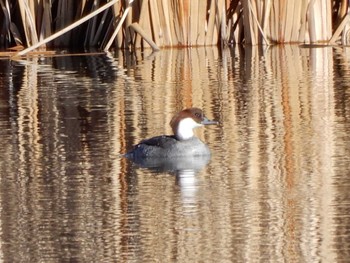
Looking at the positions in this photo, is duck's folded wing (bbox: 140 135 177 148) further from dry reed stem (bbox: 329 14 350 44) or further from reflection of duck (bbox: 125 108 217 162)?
dry reed stem (bbox: 329 14 350 44)

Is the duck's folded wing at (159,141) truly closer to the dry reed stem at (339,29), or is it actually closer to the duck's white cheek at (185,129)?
the duck's white cheek at (185,129)

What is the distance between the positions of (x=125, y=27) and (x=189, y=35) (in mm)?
793

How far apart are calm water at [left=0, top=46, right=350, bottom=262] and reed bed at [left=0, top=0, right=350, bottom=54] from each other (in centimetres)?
175

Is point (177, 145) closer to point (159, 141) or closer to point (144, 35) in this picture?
point (159, 141)

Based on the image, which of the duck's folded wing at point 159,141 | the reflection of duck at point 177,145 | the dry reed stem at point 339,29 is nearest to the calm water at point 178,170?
the reflection of duck at point 177,145

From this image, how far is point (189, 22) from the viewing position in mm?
16172

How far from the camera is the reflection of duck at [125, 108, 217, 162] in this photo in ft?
29.1

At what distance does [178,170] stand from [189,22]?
7738mm

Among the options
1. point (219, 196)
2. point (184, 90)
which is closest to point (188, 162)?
point (219, 196)

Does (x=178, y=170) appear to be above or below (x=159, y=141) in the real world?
below

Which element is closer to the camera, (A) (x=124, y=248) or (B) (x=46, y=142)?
(A) (x=124, y=248)

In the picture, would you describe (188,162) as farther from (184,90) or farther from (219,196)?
(184,90)

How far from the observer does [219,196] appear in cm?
759

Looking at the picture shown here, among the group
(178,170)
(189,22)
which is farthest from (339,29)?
(178,170)
